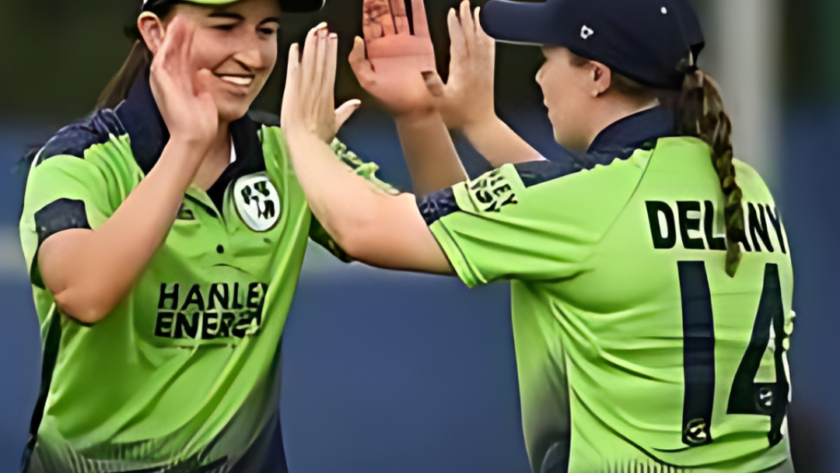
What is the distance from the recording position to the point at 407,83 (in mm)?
1920

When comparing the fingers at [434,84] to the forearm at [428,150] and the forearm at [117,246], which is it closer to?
the forearm at [428,150]

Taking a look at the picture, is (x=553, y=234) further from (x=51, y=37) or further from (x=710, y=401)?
(x=51, y=37)

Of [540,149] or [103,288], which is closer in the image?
[103,288]

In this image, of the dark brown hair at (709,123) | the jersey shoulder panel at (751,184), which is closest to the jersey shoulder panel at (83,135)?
the dark brown hair at (709,123)

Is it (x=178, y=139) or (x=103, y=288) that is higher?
(x=178, y=139)

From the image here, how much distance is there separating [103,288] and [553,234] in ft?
3.03

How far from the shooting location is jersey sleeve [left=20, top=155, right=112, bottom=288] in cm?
180

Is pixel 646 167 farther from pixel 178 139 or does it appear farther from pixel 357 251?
pixel 178 139

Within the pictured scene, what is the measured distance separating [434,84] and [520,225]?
0.38 metres

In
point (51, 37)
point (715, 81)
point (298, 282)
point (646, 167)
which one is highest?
point (51, 37)

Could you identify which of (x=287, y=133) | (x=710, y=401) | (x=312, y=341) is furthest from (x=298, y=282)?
(x=710, y=401)

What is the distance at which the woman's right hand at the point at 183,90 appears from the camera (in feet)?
6.02

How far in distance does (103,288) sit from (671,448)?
48.3 inches

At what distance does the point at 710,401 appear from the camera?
1864mm
